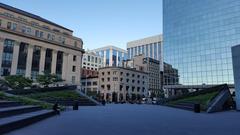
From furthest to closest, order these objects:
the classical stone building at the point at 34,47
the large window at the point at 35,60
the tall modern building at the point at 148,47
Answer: the tall modern building at the point at 148,47 → the large window at the point at 35,60 → the classical stone building at the point at 34,47

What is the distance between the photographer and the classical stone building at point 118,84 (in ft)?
342

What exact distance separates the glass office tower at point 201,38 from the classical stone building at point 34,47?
3605cm

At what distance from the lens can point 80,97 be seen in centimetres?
4066

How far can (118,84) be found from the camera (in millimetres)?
104312

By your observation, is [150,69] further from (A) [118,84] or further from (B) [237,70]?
(B) [237,70]

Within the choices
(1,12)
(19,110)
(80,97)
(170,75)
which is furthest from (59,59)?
(19,110)

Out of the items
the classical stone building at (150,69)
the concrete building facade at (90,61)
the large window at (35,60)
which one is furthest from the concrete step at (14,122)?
the concrete building facade at (90,61)

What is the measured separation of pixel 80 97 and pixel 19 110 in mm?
28269

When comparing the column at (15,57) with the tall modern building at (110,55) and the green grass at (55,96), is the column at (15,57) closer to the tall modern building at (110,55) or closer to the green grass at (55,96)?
the green grass at (55,96)

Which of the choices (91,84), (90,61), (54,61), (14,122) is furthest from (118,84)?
(14,122)

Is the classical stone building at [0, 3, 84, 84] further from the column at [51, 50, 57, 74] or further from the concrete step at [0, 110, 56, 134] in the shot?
the concrete step at [0, 110, 56, 134]

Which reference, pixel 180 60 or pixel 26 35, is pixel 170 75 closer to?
pixel 180 60

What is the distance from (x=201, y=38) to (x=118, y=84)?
4596 centimetres

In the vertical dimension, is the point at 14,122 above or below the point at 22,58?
below
